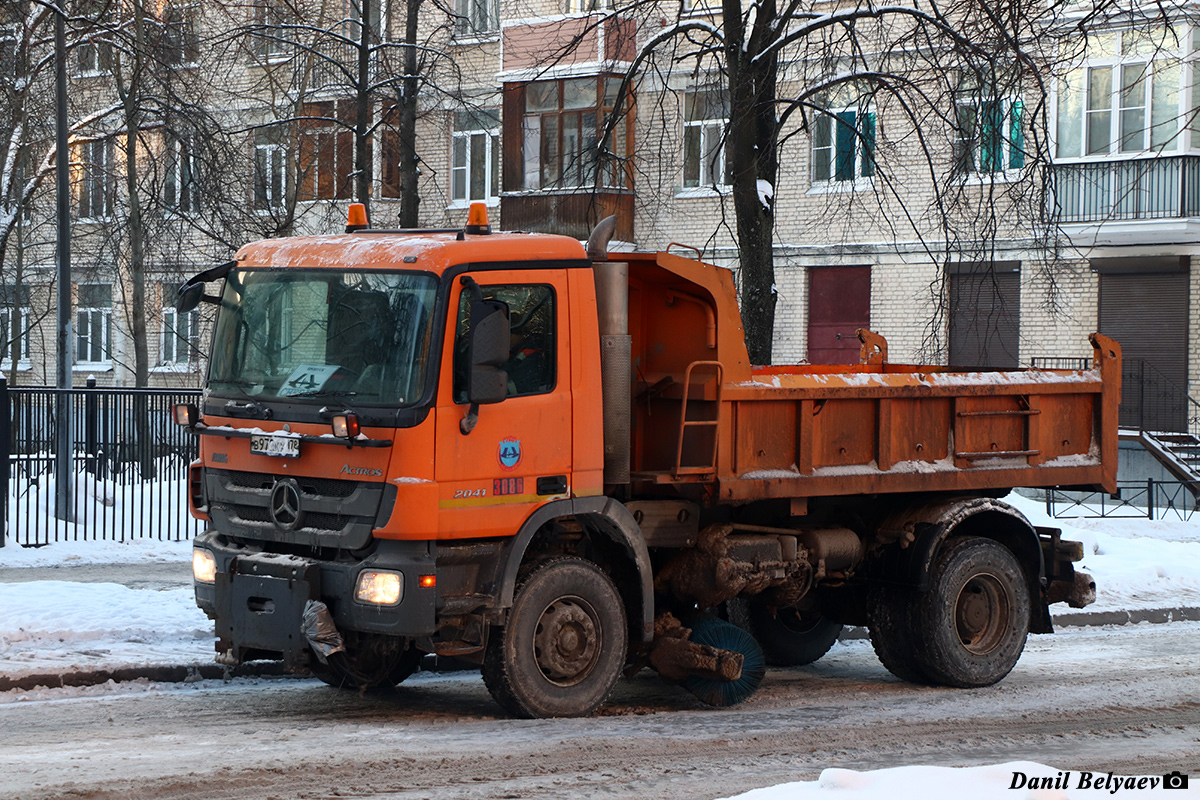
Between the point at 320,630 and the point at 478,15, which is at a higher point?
the point at 478,15

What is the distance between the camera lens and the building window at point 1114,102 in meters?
24.5

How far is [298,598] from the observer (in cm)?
773

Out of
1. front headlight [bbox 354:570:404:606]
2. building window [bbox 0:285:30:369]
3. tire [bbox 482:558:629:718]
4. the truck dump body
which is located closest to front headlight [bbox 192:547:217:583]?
front headlight [bbox 354:570:404:606]

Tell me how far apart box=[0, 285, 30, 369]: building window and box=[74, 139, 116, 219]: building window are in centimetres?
239

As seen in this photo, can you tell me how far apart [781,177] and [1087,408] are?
18.8 meters

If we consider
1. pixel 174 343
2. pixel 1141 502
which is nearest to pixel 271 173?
pixel 174 343

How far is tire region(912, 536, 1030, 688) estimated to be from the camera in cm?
973

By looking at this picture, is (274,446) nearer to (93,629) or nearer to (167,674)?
(167,674)

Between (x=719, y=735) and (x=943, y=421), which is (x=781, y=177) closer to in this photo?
(x=943, y=421)

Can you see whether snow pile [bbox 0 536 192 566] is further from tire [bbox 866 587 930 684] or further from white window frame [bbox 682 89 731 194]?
white window frame [bbox 682 89 731 194]

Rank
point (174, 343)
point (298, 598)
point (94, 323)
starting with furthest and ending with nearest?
point (94, 323), point (174, 343), point (298, 598)

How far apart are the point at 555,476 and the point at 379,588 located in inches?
46.7

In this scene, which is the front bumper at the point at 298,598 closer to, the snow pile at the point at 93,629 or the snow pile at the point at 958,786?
the snow pile at the point at 93,629

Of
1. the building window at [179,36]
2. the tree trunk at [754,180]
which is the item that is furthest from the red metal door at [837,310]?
the tree trunk at [754,180]
